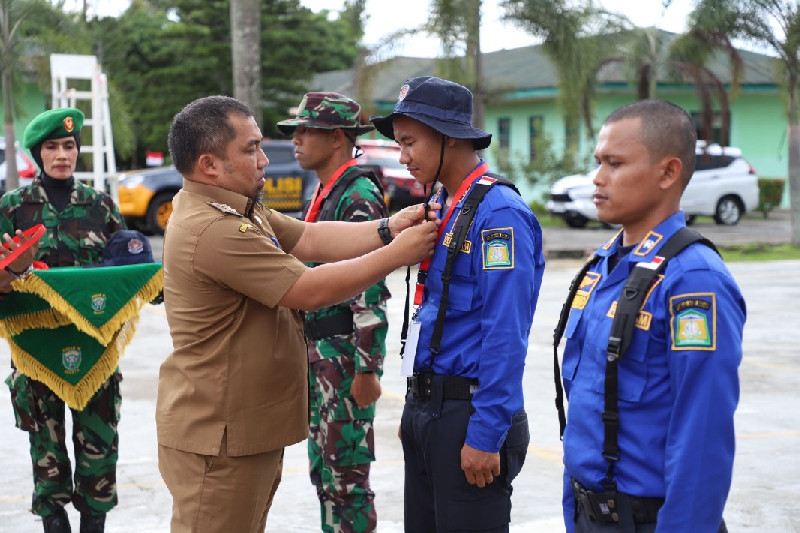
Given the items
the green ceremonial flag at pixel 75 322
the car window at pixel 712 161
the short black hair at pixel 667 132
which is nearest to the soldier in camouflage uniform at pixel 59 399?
the green ceremonial flag at pixel 75 322

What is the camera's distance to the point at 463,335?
3412mm

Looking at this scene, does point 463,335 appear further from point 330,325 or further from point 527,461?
point 527,461

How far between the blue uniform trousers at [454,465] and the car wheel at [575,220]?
20.5 m

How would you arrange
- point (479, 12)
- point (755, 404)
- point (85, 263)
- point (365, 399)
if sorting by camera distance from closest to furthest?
point (365, 399)
point (85, 263)
point (755, 404)
point (479, 12)

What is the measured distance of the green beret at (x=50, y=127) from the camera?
4914 millimetres

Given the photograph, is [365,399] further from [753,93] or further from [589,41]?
[753,93]

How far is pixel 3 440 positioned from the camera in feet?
22.6

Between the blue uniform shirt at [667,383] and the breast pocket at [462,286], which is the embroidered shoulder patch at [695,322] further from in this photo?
the breast pocket at [462,286]

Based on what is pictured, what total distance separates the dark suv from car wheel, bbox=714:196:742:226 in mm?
10334

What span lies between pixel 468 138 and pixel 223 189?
851mm

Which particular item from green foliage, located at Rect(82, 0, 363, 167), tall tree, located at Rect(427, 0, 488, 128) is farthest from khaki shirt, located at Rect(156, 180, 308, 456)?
green foliage, located at Rect(82, 0, 363, 167)

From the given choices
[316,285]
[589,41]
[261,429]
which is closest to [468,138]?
[316,285]

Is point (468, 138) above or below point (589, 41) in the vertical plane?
below

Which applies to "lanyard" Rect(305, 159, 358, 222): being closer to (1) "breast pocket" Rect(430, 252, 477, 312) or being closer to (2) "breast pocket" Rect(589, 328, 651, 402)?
(1) "breast pocket" Rect(430, 252, 477, 312)
